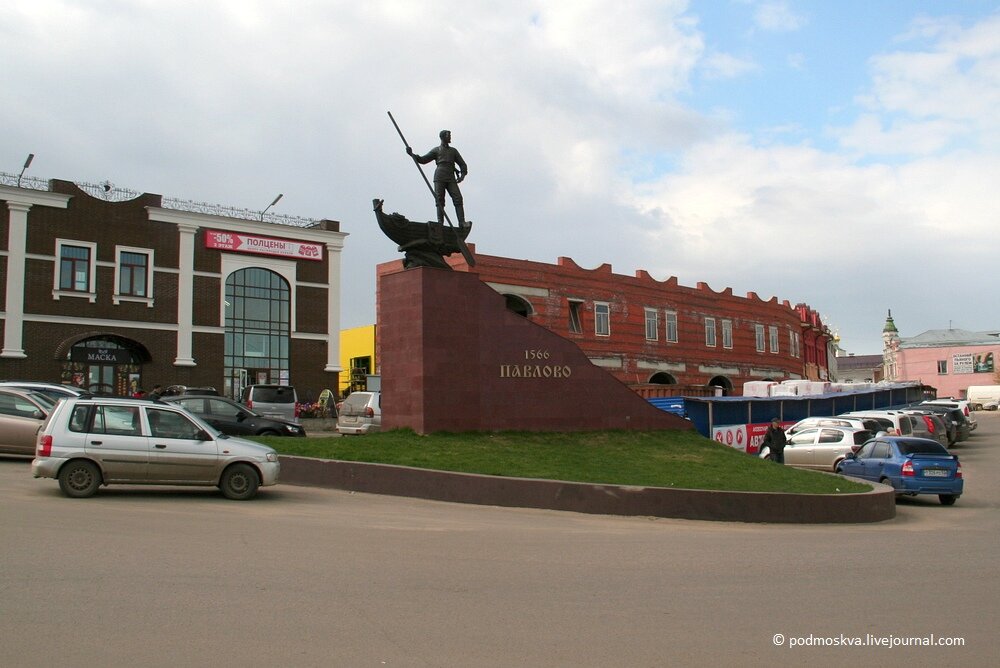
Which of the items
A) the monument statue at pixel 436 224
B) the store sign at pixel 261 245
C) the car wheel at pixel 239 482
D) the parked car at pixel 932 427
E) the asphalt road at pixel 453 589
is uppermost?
the store sign at pixel 261 245

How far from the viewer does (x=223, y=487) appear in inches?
545

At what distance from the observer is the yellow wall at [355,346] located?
2131 inches

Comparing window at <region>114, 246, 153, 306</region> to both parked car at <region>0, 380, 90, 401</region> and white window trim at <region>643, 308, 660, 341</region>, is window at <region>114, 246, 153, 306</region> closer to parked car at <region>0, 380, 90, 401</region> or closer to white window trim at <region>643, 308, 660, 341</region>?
parked car at <region>0, 380, 90, 401</region>

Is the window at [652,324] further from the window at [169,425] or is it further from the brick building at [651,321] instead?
the window at [169,425]

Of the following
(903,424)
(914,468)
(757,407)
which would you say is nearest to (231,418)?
(914,468)

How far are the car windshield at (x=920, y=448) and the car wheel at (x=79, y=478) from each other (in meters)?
15.6

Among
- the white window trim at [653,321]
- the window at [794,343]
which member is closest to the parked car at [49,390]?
the white window trim at [653,321]

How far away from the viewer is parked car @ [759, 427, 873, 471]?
942 inches

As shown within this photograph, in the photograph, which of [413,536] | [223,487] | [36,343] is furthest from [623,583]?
[36,343]

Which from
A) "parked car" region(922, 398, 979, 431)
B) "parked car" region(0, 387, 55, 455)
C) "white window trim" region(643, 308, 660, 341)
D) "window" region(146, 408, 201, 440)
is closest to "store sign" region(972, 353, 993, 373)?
"parked car" region(922, 398, 979, 431)

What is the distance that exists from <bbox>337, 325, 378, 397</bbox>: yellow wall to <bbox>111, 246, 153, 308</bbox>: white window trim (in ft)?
54.8

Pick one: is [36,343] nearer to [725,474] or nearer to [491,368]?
[491,368]

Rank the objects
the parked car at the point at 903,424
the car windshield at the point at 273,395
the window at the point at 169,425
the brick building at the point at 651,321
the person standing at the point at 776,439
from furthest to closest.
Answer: the brick building at the point at 651,321 < the car windshield at the point at 273,395 < the parked car at the point at 903,424 < the person standing at the point at 776,439 < the window at the point at 169,425

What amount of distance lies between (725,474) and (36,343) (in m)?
28.7
